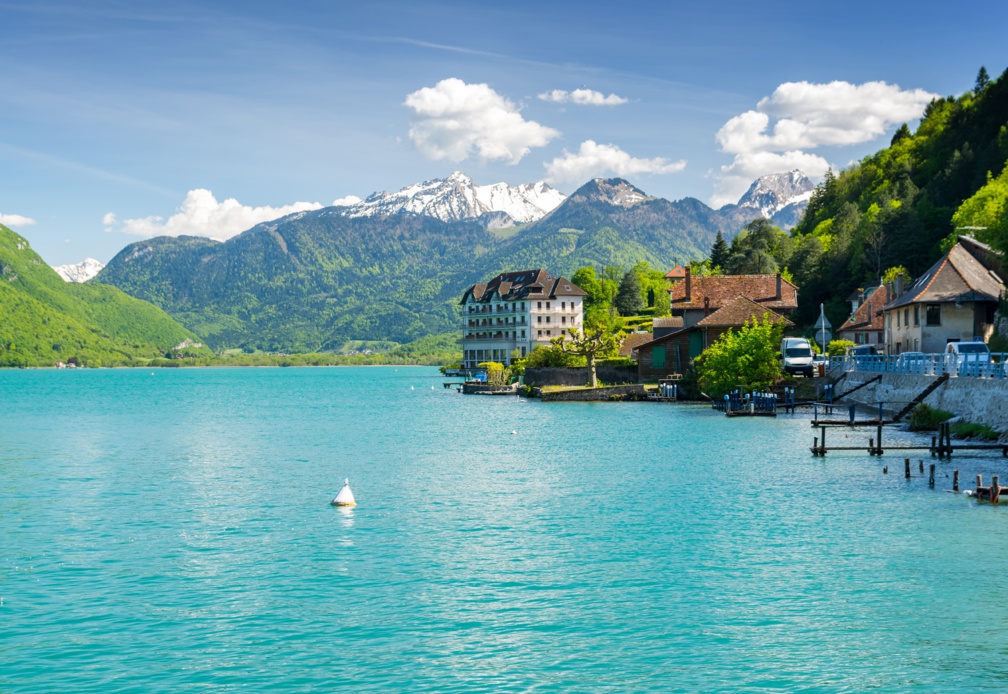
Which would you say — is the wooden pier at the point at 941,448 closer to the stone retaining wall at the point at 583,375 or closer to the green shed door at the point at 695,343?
the green shed door at the point at 695,343

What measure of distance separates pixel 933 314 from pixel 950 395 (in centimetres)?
2114

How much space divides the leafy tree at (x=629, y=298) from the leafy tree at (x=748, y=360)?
106794mm

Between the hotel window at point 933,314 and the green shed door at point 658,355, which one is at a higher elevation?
the hotel window at point 933,314

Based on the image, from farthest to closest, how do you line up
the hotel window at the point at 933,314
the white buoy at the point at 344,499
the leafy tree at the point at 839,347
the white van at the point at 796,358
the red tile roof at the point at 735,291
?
1. the red tile roof at the point at 735,291
2. the leafy tree at the point at 839,347
3. the white van at the point at 796,358
4. the hotel window at the point at 933,314
5. the white buoy at the point at 344,499

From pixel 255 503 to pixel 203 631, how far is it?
1601 cm

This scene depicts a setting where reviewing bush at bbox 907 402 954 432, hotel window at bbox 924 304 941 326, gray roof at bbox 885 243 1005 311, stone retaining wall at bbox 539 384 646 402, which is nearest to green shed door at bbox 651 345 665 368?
stone retaining wall at bbox 539 384 646 402

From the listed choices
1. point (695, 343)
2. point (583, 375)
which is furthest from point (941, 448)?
point (583, 375)

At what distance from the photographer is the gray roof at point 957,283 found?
2781 inches

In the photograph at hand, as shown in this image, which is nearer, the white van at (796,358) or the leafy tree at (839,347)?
the white van at (796,358)

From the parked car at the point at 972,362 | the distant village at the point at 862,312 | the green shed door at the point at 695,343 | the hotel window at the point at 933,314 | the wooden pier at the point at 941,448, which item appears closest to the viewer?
the wooden pier at the point at 941,448

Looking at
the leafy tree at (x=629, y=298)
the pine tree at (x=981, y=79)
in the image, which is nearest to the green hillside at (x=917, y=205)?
the pine tree at (x=981, y=79)

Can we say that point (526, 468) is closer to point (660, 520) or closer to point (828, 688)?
point (660, 520)

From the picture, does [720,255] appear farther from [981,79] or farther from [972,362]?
[972,362]

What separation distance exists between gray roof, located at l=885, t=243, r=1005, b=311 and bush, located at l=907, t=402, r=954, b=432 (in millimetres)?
18610
